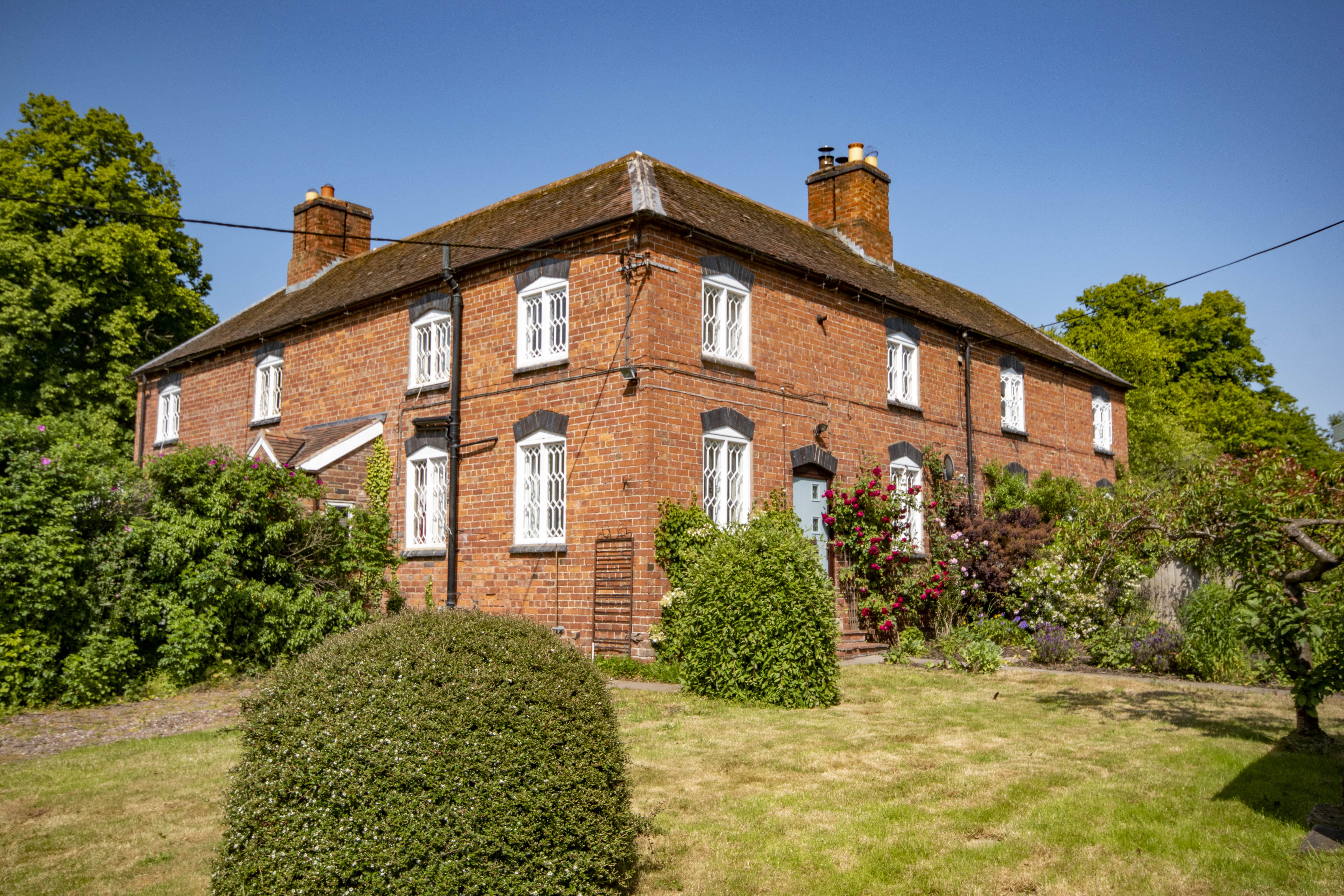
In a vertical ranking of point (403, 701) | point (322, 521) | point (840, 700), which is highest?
point (322, 521)

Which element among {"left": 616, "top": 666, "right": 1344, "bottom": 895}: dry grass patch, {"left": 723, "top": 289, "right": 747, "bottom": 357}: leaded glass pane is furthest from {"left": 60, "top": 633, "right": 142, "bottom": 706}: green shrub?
{"left": 723, "top": 289, "right": 747, "bottom": 357}: leaded glass pane

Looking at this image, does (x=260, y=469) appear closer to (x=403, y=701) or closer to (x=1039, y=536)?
(x=403, y=701)

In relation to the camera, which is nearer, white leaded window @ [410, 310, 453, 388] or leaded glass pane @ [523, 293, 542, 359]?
leaded glass pane @ [523, 293, 542, 359]

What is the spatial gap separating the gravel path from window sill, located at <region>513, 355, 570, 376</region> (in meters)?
6.06

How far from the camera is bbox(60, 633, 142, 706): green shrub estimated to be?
10.1 m

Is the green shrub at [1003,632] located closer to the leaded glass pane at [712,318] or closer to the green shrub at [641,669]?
the green shrub at [641,669]

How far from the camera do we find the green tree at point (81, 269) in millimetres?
25500

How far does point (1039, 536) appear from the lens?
1716cm

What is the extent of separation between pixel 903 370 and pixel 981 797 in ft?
41.8

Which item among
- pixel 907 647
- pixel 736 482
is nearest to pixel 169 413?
pixel 736 482

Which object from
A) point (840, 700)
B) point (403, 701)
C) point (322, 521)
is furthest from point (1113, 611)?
point (403, 701)

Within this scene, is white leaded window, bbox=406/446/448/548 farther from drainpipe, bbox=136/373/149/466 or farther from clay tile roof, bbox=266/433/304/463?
drainpipe, bbox=136/373/149/466

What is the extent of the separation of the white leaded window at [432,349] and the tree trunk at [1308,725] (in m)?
12.5

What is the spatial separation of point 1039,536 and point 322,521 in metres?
12.0
